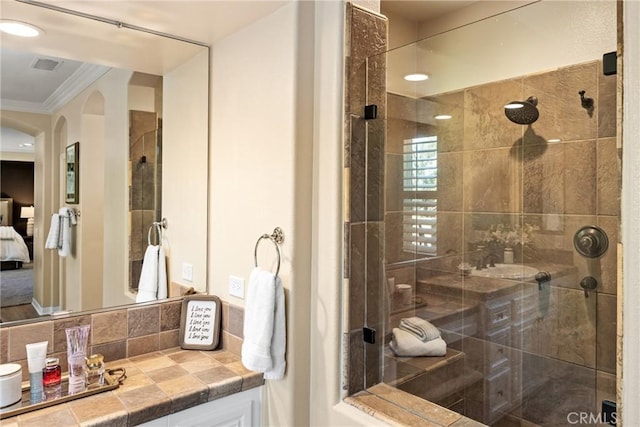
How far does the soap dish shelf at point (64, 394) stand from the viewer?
130cm

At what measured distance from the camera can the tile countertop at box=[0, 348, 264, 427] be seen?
4.20 feet

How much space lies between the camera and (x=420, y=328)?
1981mm

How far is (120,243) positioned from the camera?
187 centimetres

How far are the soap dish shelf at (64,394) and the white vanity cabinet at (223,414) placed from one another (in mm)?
245

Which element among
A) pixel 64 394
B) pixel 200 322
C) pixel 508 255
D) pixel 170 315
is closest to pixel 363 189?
pixel 508 255

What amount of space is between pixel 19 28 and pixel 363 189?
148 cm

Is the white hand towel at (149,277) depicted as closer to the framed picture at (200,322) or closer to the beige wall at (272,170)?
the framed picture at (200,322)

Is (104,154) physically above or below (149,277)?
above

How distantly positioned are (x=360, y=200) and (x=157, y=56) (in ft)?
3.99

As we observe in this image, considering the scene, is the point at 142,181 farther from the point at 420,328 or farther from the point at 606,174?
the point at 606,174

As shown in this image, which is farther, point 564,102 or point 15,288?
point 564,102

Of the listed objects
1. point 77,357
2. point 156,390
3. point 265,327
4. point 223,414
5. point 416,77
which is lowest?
point 223,414

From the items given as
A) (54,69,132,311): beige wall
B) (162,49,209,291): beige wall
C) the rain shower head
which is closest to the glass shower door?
the rain shower head

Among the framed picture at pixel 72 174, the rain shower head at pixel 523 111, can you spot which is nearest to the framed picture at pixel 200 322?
the framed picture at pixel 72 174
